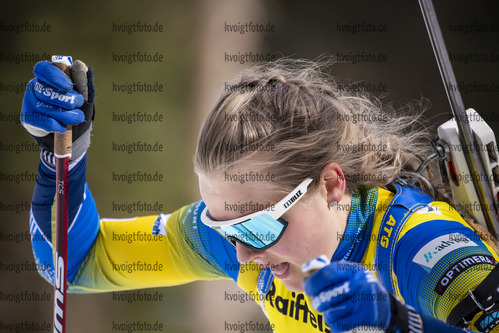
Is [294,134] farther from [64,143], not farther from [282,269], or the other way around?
[64,143]

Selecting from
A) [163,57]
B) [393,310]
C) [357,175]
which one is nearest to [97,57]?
[163,57]

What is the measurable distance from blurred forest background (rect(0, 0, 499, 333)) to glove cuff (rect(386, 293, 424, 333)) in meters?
1.96

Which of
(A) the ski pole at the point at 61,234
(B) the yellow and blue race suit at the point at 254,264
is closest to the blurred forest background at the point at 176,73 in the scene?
(B) the yellow and blue race suit at the point at 254,264

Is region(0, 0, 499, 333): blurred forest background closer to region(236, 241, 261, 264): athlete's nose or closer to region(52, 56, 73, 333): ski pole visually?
region(52, 56, 73, 333): ski pole

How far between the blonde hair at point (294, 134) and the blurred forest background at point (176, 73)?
1.50 meters

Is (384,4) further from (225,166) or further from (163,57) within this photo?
(225,166)

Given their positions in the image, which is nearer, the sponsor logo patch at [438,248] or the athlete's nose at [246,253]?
the sponsor logo patch at [438,248]

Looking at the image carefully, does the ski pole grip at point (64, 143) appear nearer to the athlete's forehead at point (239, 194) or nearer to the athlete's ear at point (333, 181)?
the athlete's forehead at point (239, 194)

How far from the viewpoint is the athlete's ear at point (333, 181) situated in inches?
42.0

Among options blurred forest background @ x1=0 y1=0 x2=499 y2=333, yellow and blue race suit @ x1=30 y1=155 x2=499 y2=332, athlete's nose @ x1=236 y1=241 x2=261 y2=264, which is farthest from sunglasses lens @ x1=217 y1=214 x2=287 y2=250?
blurred forest background @ x1=0 y1=0 x2=499 y2=333

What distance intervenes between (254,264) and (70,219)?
0.42 metres

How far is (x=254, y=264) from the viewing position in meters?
1.31

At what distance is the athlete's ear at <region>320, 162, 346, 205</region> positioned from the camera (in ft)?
3.50

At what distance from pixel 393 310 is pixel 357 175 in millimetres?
424
